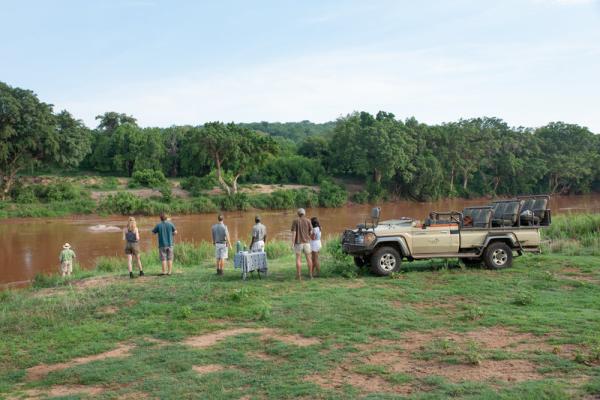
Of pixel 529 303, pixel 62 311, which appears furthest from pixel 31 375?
pixel 529 303

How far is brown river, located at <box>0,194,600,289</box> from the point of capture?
23906 millimetres

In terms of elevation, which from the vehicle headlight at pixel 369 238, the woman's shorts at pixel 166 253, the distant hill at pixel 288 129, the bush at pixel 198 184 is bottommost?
the woman's shorts at pixel 166 253

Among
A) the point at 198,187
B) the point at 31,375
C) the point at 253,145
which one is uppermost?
the point at 253,145

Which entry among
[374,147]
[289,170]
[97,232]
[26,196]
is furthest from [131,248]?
[289,170]

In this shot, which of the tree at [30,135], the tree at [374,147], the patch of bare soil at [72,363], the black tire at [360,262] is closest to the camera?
the patch of bare soil at [72,363]

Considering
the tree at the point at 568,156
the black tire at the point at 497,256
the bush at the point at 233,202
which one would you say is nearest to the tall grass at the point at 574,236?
the black tire at the point at 497,256

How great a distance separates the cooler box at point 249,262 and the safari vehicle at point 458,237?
6.44 ft

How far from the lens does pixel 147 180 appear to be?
5197 centimetres

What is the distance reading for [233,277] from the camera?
1323cm

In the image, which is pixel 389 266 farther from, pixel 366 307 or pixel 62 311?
pixel 62 311

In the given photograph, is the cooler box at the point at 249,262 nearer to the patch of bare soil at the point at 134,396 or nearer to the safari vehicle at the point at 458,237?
the safari vehicle at the point at 458,237

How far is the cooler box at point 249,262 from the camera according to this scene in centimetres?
1267

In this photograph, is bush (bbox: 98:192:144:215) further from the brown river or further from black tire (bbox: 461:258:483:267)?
black tire (bbox: 461:258:483:267)

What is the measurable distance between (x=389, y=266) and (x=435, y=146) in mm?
53902
